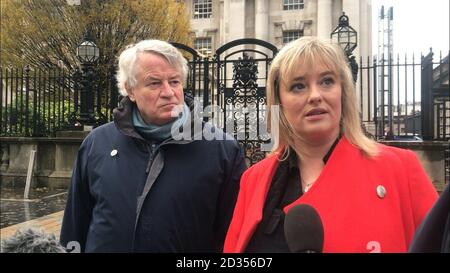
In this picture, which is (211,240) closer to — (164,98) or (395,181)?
(164,98)

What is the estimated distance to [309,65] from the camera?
5.82 feet

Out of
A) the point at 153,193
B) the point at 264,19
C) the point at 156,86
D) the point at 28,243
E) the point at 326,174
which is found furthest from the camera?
the point at 264,19

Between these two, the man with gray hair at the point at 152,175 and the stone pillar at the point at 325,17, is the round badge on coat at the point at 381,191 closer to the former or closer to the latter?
the man with gray hair at the point at 152,175

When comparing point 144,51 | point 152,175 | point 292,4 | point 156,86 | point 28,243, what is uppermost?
point 292,4

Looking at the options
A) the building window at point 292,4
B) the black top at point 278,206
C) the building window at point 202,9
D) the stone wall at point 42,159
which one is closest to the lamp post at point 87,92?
the stone wall at point 42,159

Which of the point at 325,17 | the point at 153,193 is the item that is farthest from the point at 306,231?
the point at 325,17

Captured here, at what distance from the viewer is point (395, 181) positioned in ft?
5.28

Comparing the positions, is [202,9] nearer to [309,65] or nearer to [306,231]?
[309,65]

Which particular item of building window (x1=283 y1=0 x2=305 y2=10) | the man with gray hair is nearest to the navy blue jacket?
the man with gray hair

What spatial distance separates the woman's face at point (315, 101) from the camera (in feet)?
5.80

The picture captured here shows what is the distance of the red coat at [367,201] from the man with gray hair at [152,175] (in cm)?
54

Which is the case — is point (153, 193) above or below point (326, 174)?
below

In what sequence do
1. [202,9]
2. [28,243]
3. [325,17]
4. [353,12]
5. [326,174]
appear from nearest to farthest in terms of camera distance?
[28,243], [326,174], [353,12], [325,17], [202,9]

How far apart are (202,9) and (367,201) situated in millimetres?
43709
